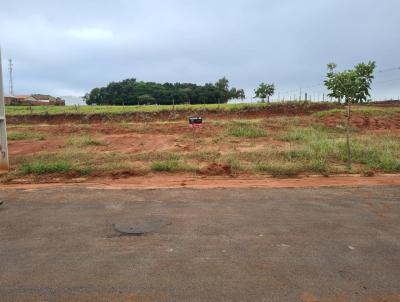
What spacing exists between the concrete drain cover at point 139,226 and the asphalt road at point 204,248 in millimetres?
55

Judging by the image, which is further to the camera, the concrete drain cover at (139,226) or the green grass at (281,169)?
the green grass at (281,169)

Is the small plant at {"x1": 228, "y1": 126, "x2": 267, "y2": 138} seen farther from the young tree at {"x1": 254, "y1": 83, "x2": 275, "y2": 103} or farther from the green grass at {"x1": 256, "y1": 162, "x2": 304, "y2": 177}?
the young tree at {"x1": 254, "y1": 83, "x2": 275, "y2": 103}

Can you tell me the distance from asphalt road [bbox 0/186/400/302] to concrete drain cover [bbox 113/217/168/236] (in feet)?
0.18

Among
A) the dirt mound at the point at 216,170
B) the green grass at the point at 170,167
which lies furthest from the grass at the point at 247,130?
the green grass at the point at 170,167

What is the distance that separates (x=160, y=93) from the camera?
84625mm

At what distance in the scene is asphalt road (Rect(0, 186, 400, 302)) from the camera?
13.6 ft

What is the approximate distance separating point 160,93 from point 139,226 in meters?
79.7

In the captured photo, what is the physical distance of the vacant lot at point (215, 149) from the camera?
1176cm

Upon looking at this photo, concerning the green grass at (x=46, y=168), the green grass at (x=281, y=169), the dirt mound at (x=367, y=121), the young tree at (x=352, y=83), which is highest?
the young tree at (x=352, y=83)

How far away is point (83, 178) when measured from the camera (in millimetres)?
11250

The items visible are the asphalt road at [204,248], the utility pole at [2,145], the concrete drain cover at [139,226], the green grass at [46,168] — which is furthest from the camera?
the utility pole at [2,145]

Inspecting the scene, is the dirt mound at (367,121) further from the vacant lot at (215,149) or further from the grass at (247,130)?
the grass at (247,130)

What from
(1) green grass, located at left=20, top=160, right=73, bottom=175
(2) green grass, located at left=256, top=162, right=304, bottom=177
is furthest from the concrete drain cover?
(1) green grass, located at left=20, top=160, right=73, bottom=175

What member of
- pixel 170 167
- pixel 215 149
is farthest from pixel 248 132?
pixel 170 167
